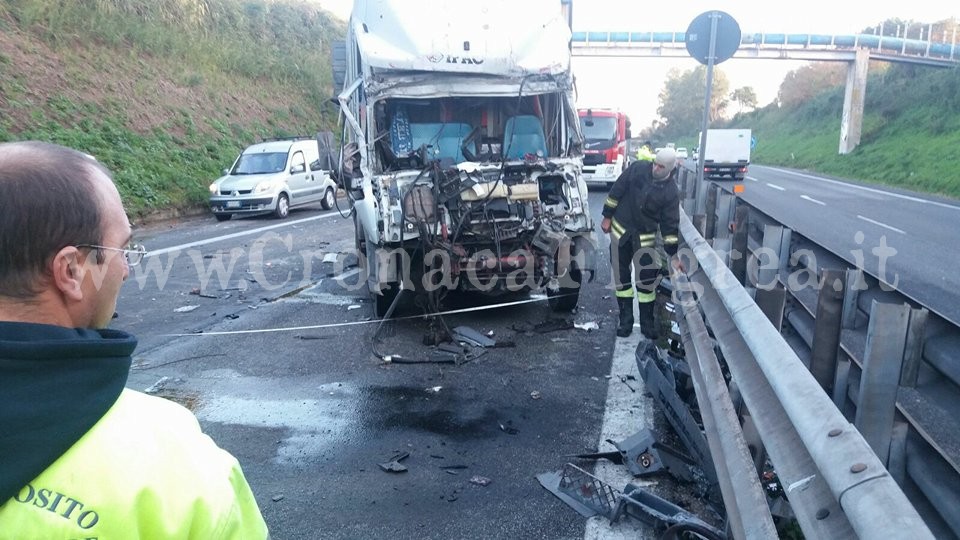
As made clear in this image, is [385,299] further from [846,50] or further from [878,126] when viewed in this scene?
[846,50]

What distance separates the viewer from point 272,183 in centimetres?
1733

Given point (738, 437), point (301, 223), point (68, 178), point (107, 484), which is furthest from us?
point (301, 223)

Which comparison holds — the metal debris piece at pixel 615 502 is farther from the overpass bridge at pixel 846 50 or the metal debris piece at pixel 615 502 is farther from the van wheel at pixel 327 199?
the overpass bridge at pixel 846 50

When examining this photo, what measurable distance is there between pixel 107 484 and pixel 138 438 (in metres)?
0.09

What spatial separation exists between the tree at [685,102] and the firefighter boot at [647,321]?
3409 inches

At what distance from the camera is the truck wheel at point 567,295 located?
7.45 m

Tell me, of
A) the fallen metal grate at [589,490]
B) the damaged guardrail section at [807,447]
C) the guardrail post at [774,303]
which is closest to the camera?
the damaged guardrail section at [807,447]

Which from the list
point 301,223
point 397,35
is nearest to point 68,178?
point 397,35

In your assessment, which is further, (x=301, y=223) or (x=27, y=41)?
(x=27, y=41)

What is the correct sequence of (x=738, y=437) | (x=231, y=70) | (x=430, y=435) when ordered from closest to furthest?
1. (x=738, y=437)
2. (x=430, y=435)
3. (x=231, y=70)

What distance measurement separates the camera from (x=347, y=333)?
7.02 metres

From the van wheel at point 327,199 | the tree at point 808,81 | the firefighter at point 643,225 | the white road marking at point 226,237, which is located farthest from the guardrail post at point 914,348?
the tree at point 808,81

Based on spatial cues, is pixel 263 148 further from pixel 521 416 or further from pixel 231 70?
pixel 521 416

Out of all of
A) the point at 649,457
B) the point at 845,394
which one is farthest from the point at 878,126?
the point at 845,394
